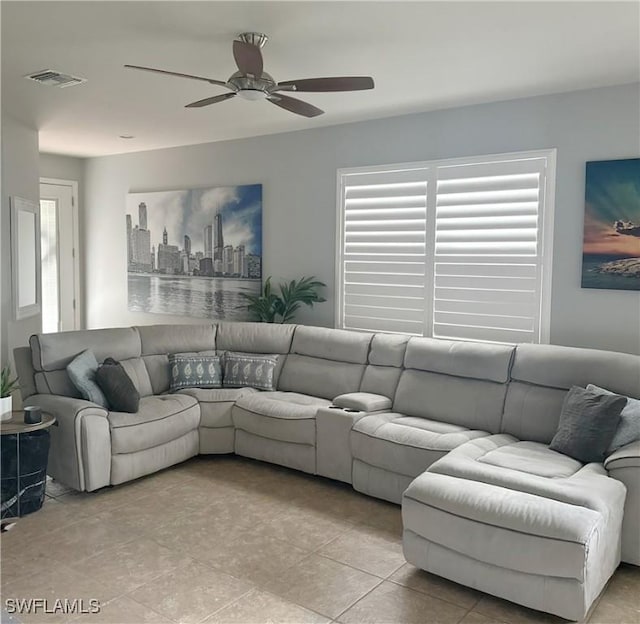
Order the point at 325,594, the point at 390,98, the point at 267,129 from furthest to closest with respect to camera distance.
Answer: the point at 267,129 → the point at 390,98 → the point at 325,594

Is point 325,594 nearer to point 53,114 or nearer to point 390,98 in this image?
point 390,98

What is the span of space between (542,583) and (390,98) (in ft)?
10.8

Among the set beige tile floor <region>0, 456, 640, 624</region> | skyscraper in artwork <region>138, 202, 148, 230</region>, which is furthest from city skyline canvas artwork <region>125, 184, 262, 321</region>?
beige tile floor <region>0, 456, 640, 624</region>

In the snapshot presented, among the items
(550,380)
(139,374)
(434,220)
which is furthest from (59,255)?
(550,380)

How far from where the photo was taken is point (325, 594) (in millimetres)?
2896

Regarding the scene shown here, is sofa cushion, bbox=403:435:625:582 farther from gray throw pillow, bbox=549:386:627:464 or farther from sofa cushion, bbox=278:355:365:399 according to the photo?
sofa cushion, bbox=278:355:365:399

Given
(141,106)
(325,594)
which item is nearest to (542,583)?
(325,594)

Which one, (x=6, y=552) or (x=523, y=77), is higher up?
(x=523, y=77)

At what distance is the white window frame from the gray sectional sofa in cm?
38

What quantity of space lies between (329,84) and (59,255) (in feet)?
18.0

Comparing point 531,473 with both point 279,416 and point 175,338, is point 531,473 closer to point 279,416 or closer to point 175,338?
point 279,416

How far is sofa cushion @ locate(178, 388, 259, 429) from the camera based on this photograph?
4.77 meters

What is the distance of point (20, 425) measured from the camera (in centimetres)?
371

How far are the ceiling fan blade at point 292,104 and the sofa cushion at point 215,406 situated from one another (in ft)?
7.47
